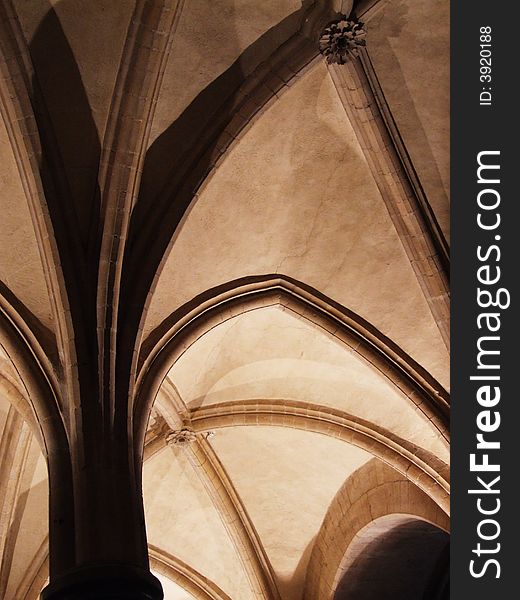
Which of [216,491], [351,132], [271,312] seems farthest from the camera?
[216,491]

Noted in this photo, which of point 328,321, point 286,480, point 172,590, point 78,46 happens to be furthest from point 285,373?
point 78,46

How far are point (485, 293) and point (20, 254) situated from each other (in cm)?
433

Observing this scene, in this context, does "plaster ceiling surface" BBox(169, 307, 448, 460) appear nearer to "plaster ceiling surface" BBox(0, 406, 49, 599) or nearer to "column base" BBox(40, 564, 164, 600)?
"plaster ceiling surface" BBox(0, 406, 49, 599)

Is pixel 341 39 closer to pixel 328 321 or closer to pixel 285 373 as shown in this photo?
pixel 328 321

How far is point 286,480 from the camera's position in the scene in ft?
47.3

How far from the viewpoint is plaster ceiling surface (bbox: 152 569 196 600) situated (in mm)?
15211

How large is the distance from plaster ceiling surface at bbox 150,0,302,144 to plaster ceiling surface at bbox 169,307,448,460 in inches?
104

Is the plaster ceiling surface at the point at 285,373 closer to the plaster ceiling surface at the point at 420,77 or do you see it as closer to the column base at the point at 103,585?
the plaster ceiling surface at the point at 420,77

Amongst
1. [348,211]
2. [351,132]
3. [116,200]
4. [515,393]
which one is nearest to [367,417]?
[348,211]

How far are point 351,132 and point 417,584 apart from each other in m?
6.84

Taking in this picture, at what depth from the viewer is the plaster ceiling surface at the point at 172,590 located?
49.9 ft

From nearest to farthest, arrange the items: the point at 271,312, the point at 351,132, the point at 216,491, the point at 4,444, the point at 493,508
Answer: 1. the point at 493,508
2. the point at 351,132
3. the point at 271,312
4. the point at 4,444
5. the point at 216,491

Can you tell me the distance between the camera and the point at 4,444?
12.7m

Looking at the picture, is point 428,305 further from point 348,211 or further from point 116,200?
point 116,200
